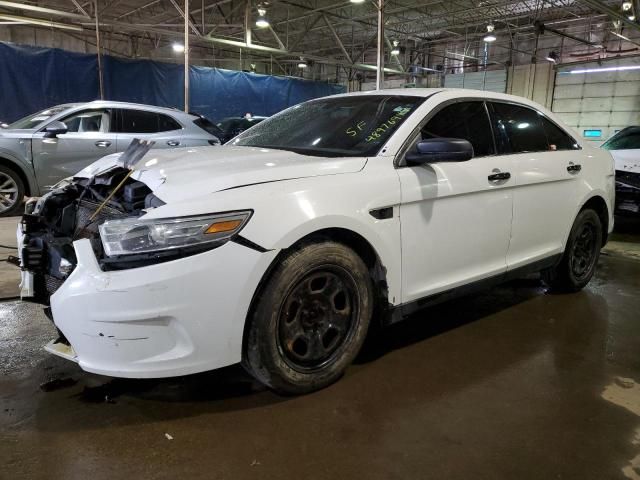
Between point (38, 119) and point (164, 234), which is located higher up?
point (38, 119)

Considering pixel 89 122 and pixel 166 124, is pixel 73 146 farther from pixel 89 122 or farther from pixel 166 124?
pixel 166 124

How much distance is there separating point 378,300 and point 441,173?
813mm

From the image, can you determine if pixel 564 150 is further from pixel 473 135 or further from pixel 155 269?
pixel 155 269

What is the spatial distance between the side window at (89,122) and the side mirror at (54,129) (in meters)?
0.23

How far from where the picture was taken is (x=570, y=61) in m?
18.5

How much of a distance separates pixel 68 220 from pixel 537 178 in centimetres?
301

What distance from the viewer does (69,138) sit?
23.6 feet

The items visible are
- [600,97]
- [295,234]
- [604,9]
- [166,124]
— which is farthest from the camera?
[600,97]

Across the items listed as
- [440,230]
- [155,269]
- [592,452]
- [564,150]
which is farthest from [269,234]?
[564,150]

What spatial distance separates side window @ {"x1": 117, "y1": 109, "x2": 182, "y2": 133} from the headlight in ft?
19.7

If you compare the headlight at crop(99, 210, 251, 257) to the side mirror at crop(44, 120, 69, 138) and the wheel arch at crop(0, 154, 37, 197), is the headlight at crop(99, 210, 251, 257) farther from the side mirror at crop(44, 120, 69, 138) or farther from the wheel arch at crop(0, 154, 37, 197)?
the wheel arch at crop(0, 154, 37, 197)

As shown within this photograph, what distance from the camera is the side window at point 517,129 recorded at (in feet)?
11.2

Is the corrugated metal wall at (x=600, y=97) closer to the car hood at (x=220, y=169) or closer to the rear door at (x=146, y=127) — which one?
the rear door at (x=146, y=127)

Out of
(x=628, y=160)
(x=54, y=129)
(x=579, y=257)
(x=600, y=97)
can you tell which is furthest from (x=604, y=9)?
(x=54, y=129)
